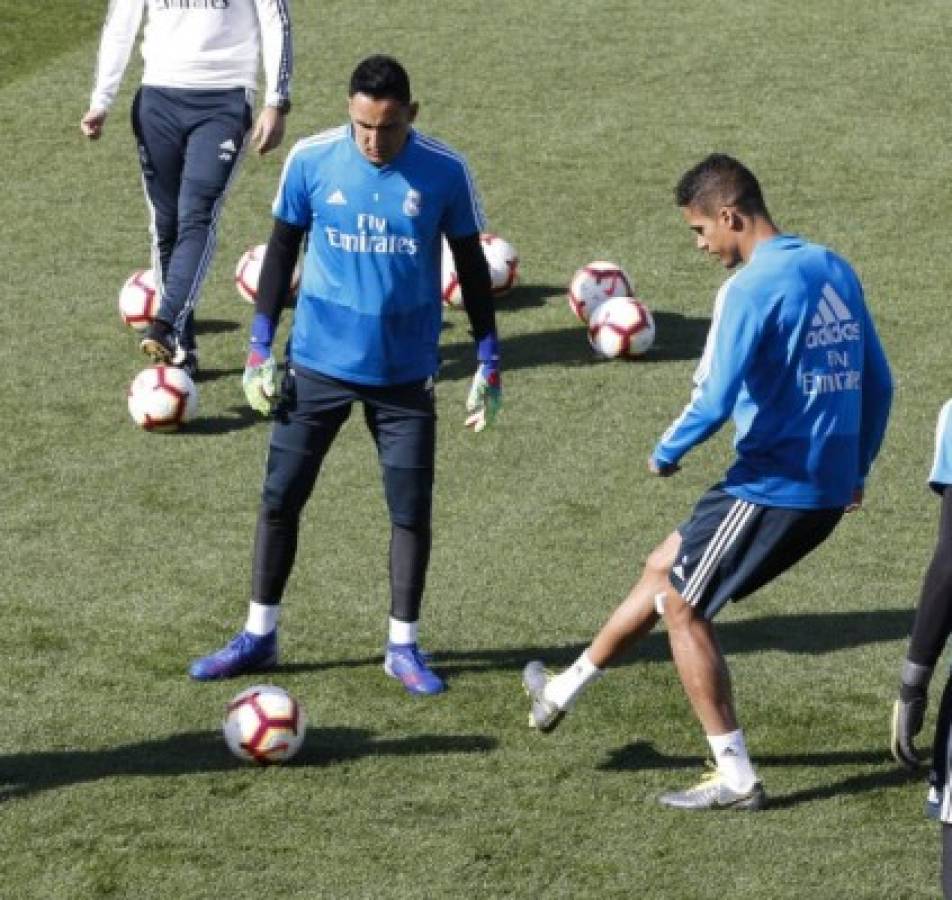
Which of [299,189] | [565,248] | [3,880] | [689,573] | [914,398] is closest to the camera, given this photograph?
[3,880]

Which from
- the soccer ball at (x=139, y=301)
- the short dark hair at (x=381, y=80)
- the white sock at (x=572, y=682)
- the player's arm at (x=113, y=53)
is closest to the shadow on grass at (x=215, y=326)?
the soccer ball at (x=139, y=301)

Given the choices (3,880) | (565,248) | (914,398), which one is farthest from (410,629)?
(565,248)

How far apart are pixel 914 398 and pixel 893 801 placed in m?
4.88

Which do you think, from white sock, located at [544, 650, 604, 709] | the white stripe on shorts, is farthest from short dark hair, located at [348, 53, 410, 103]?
white sock, located at [544, 650, 604, 709]

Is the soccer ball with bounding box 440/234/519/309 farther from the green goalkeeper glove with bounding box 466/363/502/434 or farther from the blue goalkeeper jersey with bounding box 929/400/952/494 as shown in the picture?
the blue goalkeeper jersey with bounding box 929/400/952/494

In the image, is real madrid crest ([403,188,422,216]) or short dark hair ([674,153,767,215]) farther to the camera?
real madrid crest ([403,188,422,216])

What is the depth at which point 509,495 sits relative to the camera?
11922mm

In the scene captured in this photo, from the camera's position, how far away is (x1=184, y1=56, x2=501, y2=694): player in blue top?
937 centimetres

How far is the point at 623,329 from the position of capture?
44.8 feet

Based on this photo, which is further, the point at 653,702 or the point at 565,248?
the point at 565,248

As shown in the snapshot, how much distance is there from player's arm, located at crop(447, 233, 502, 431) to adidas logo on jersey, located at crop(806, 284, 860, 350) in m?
1.85

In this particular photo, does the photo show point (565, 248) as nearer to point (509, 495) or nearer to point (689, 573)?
point (509, 495)

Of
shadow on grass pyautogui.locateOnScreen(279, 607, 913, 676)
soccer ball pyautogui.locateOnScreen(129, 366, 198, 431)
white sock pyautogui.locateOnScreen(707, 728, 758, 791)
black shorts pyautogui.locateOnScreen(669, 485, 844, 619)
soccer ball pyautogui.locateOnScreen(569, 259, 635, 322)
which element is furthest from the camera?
soccer ball pyautogui.locateOnScreen(569, 259, 635, 322)

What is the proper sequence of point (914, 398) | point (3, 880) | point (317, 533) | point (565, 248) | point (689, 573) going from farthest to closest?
point (565, 248), point (914, 398), point (317, 533), point (689, 573), point (3, 880)
